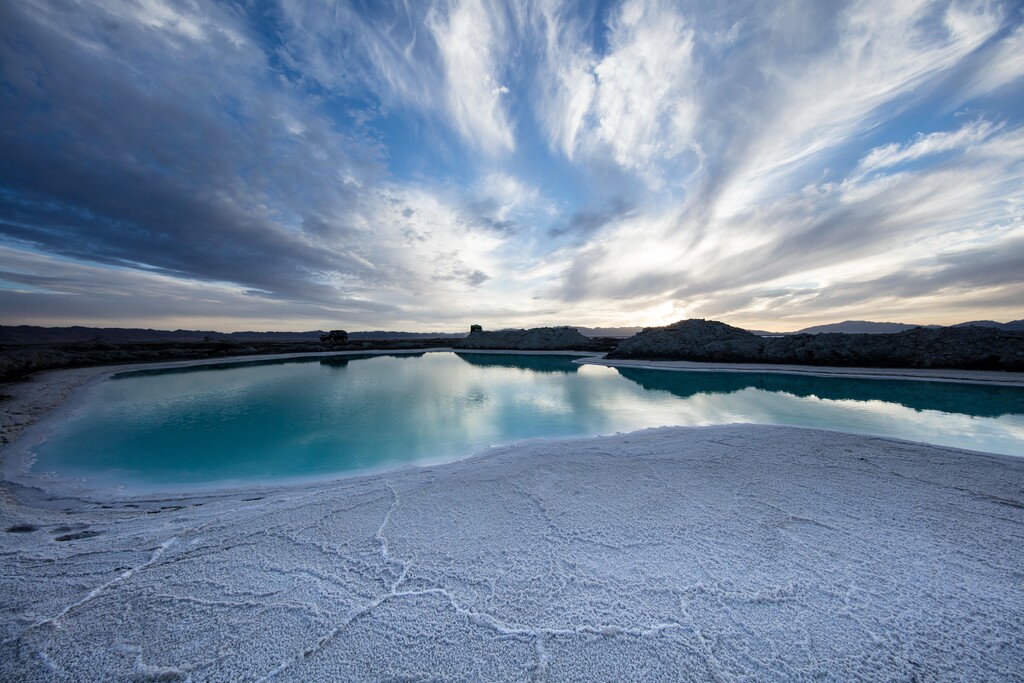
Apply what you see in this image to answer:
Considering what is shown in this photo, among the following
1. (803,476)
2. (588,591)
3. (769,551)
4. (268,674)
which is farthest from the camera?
(803,476)

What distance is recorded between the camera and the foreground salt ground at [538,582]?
2.05 meters

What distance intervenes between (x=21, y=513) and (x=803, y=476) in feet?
34.2

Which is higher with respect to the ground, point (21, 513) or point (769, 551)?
point (769, 551)

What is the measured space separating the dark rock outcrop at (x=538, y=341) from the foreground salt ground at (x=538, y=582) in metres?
39.4

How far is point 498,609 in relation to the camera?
2459 mm

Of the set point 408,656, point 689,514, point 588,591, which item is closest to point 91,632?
point 408,656

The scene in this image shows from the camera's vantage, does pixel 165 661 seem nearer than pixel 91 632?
Yes

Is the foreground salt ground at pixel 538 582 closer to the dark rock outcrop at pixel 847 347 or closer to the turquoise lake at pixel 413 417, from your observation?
the turquoise lake at pixel 413 417

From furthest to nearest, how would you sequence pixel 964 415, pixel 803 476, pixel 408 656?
pixel 964 415
pixel 803 476
pixel 408 656

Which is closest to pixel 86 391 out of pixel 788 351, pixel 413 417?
pixel 413 417

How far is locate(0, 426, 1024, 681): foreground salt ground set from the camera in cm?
205

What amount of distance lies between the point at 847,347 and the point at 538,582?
27.3 metres

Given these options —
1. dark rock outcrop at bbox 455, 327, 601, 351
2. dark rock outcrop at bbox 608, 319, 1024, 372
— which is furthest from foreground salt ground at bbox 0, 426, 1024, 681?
dark rock outcrop at bbox 455, 327, 601, 351

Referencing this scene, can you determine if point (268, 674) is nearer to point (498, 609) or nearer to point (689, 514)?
point (498, 609)
